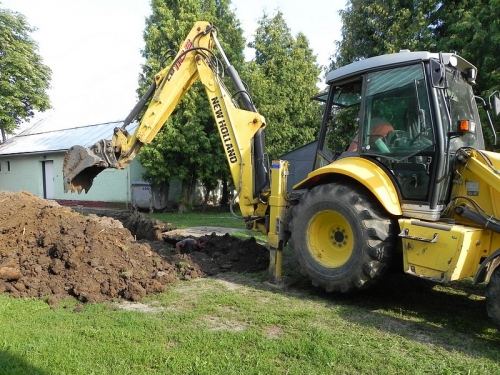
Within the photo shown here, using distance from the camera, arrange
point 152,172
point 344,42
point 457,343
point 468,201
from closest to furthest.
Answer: point 457,343, point 468,201, point 344,42, point 152,172

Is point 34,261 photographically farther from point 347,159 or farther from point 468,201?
point 468,201

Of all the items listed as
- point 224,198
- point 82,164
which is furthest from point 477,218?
point 224,198

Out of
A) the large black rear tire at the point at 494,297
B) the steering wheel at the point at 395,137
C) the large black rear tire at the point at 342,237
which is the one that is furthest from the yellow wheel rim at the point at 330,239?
the large black rear tire at the point at 494,297

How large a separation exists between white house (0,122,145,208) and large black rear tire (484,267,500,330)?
16.4 metres

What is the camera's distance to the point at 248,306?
16.4 ft

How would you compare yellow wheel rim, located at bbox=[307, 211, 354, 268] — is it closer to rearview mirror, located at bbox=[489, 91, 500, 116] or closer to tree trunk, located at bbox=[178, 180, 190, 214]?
rearview mirror, located at bbox=[489, 91, 500, 116]

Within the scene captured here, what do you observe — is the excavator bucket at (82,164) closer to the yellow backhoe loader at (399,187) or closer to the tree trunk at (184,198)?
the yellow backhoe loader at (399,187)

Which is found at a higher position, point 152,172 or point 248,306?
point 152,172

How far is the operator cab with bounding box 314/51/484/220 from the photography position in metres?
4.48

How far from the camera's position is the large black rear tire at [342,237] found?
4660 mm

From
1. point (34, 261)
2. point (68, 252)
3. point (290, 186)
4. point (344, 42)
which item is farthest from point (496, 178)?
point (344, 42)

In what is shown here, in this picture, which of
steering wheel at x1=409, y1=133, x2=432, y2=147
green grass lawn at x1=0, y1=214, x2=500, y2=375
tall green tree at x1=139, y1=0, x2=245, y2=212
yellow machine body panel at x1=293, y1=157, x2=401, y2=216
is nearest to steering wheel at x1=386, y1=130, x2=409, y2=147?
steering wheel at x1=409, y1=133, x2=432, y2=147

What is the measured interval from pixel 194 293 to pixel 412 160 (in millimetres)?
3216

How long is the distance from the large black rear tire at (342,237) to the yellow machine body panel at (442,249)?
0.26 m
